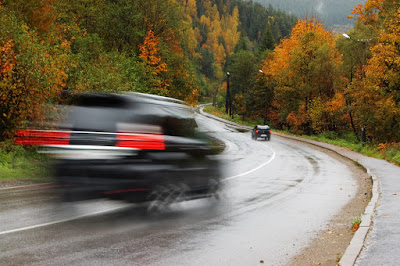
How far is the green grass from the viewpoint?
523 inches

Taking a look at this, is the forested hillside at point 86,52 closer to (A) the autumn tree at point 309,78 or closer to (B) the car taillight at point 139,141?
(B) the car taillight at point 139,141

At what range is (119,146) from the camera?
25.7 ft

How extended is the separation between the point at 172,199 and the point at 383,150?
74.5ft

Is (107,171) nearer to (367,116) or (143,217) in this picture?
(143,217)

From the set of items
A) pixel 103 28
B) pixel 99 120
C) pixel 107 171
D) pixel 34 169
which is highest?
pixel 103 28

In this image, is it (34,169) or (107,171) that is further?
(34,169)

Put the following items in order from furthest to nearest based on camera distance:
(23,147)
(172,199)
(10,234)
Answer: (23,147), (172,199), (10,234)

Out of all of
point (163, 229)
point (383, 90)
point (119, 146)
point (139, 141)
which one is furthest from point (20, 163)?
point (383, 90)

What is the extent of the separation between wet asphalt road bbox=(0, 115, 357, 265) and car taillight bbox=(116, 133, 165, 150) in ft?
4.40

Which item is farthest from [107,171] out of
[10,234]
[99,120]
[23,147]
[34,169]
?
[23,147]

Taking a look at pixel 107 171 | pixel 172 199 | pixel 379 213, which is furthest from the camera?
pixel 172 199

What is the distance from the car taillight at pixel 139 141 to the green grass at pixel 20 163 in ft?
17.6

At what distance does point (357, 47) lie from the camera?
143ft

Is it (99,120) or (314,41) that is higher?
(314,41)
